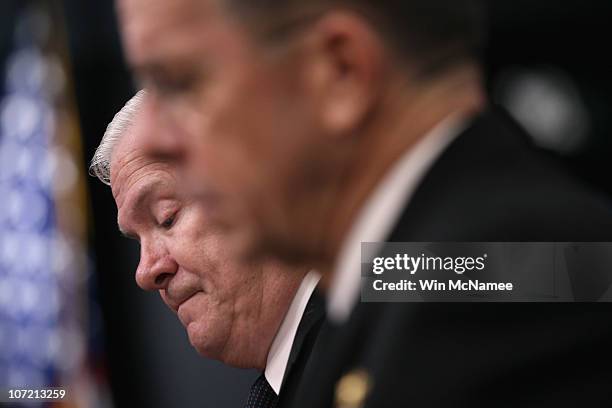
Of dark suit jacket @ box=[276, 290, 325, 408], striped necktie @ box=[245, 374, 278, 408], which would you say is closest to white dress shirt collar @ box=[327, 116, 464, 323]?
dark suit jacket @ box=[276, 290, 325, 408]

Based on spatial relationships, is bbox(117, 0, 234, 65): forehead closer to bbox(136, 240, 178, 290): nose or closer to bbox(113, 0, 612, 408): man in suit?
bbox(113, 0, 612, 408): man in suit

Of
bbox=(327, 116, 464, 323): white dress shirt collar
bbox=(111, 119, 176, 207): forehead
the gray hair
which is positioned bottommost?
bbox=(327, 116, 464, 323): white dress shirt collar

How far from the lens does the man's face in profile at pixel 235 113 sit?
67 centimetres

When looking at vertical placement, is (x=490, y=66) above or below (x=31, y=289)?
above

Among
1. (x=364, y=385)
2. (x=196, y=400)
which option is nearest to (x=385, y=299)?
(x=364, y=385)

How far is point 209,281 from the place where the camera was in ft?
4.91

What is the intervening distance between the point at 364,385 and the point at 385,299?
7cm

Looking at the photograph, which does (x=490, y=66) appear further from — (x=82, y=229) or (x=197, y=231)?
(x=82, y=229)

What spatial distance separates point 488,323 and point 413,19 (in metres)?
0.25

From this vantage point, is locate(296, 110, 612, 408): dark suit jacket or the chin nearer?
locate(296, 110, 612, 408): dark suit jacket

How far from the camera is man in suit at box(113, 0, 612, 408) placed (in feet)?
2.00

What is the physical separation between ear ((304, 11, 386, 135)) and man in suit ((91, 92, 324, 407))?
83 cm

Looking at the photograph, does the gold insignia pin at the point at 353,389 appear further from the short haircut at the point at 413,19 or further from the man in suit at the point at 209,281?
the man in suit at the point at 209,281

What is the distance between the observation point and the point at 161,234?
151 cm
